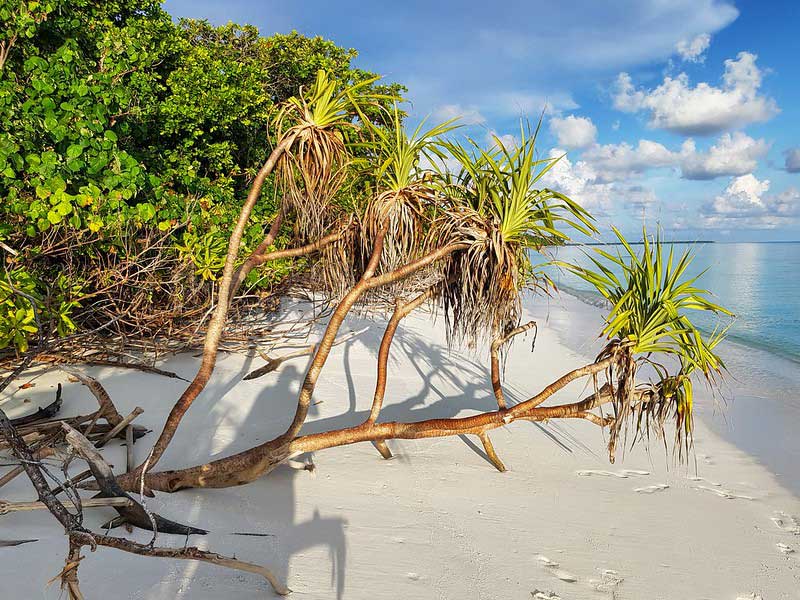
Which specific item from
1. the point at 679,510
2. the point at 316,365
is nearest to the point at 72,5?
the point at 316,365

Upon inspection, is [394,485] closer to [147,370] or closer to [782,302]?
[147,370]

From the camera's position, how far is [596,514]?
346 centimetres

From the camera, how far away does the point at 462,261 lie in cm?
337

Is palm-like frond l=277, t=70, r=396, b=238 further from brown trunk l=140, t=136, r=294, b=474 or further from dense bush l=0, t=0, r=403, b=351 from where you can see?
dense bush l=0, t=0, r=403, b=351

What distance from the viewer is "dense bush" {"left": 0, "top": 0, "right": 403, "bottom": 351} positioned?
475 cm

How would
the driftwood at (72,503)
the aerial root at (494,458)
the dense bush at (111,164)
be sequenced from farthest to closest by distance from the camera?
the dense bush at (111,164) → the aerial root at (494,458) → the driftwood at (72,503)

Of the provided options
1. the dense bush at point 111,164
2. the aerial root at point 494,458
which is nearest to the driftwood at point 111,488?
the dense bush at point 111,164

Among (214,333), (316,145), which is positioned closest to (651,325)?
(316,145)

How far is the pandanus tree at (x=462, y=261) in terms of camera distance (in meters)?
3.16

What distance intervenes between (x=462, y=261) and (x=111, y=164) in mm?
3918

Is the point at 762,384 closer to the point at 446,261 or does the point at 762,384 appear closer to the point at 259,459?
the point at 446,261

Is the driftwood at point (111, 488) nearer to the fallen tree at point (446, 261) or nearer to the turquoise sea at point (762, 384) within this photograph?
the fallen tree at point (446, 261)

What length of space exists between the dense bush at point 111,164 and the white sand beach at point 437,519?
4.05ft

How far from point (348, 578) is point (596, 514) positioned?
1801 millimetres
